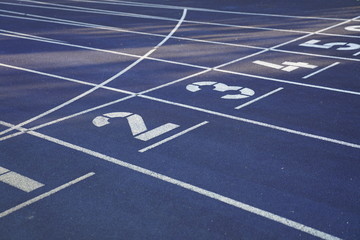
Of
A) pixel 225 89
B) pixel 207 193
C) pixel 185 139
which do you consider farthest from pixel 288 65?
pixel 207 193

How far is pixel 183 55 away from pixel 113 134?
6.95m

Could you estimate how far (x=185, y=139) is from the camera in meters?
9.93

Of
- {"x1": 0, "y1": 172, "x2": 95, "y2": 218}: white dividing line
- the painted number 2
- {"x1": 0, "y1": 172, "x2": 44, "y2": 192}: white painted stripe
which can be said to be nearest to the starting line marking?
{"x1": 0, "y1": 172, "x2": 44, "y2": 192}: white painted stripe

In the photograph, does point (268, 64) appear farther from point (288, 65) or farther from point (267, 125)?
point (267, 125)

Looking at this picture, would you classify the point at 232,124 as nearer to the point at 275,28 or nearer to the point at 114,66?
the point at 114,66

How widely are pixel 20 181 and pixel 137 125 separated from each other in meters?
3.13

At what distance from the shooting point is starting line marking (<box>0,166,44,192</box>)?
322 inches

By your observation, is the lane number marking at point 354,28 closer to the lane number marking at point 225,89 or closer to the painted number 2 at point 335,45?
the painted number 2 at point 335,45

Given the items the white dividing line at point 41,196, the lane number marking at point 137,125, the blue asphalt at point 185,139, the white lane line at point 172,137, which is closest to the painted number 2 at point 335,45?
the blue asphalt at point 185,139

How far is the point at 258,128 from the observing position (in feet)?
34.2

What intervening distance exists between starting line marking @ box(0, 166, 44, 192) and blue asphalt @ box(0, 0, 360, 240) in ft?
0.36

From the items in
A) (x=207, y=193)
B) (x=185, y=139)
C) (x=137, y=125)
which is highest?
(x=137, y=125)

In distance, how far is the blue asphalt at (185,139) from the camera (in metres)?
7.22

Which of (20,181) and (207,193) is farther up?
(20,181)
